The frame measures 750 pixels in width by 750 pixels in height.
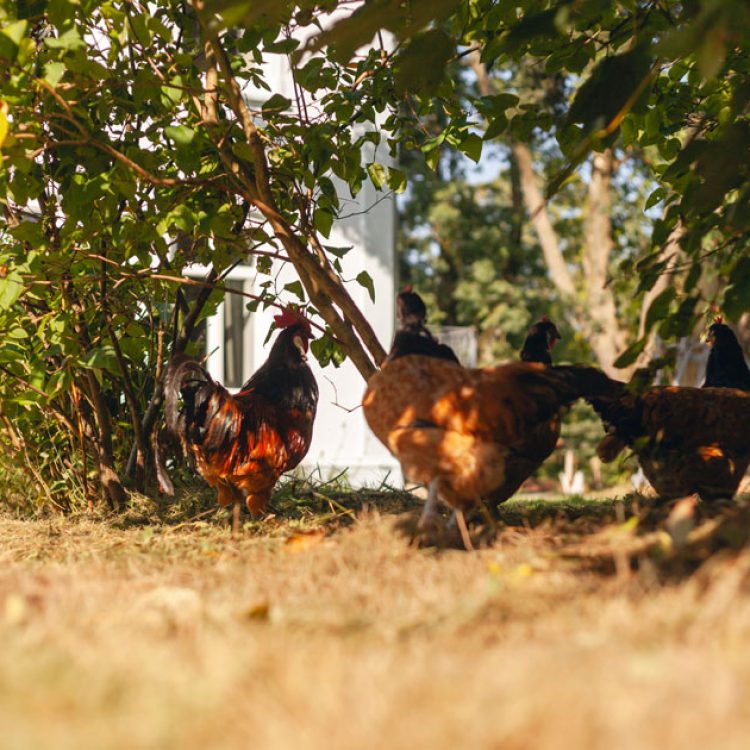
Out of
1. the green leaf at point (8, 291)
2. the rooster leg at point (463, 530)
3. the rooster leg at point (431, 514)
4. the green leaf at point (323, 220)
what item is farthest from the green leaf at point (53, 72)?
the rooster leg at point (463, 530)

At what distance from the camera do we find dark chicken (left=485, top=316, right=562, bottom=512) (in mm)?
4199

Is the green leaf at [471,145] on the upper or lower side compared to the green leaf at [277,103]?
lower

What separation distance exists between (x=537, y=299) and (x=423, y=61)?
62.6 ft

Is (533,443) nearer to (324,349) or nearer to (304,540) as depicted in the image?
(304,540)

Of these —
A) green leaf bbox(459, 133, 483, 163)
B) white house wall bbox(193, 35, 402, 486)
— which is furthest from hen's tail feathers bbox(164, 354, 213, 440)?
white house wall bbox(193, 35, 402, 486)

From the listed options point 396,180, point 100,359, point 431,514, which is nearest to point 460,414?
point 431,514

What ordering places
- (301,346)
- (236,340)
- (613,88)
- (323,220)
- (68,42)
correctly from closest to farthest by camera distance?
(613,88), (68,42), (323,220), (301,346), (236,340)

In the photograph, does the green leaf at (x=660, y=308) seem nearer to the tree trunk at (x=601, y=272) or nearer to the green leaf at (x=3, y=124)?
the green leaf at (x=3, y=124)

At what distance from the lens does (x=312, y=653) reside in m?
1.84

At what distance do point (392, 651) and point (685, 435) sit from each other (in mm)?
3206

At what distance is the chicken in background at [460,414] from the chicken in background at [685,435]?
0.80m

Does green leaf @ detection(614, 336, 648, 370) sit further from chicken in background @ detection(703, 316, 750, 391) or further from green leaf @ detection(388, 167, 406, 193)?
chicken in background @ detection(703, 316, 750, 391)

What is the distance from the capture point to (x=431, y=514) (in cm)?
366

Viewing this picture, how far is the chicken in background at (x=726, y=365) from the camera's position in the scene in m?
5.16
